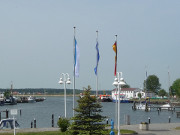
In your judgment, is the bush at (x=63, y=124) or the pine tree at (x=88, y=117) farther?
the bush at (x=63, y=124)

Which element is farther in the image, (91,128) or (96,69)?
(96,69)

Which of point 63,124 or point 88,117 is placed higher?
point 88,117

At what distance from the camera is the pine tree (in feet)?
98.4

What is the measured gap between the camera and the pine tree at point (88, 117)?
3000 centimetres

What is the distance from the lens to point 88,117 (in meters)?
30.3

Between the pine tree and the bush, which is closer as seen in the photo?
the pine tree

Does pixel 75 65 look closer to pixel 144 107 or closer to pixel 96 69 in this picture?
pixel 96 69

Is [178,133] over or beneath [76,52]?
beneath

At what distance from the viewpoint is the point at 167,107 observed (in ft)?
437

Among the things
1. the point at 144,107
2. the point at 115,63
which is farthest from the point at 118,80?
the point at 144,107

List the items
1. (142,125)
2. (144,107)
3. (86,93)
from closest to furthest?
(86,93) → (142,125) → (144,107)

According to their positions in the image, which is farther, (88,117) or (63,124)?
(63,124)

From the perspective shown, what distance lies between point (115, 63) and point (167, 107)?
328ft

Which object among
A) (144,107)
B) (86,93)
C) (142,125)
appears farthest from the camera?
(144,107)
